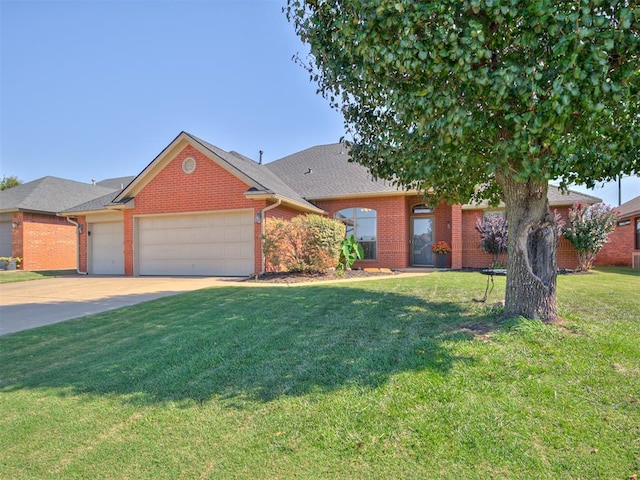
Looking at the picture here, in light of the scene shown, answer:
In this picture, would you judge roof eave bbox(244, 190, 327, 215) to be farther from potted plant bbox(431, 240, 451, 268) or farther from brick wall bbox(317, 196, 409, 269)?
potted plant bbox(431, 240, 451, 268)

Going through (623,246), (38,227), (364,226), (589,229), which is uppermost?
(38,227)

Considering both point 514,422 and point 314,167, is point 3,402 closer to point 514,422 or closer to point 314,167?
point 514,422

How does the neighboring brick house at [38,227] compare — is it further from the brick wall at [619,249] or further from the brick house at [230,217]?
the brick wall at [619,249]

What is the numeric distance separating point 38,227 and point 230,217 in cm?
1246

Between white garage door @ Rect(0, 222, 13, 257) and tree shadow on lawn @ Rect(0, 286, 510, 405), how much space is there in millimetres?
16970

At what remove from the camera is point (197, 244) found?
45.4ft

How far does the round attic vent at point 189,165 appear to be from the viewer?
1350 cm

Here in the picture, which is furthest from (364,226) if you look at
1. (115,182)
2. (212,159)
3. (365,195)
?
(115,182)

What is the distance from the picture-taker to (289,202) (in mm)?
12938

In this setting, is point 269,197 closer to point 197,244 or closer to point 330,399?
point 197,244

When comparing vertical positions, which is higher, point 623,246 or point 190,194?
point 190,194

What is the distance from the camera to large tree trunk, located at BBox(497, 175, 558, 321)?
4.66 metres

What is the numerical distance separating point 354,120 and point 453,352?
4221mm

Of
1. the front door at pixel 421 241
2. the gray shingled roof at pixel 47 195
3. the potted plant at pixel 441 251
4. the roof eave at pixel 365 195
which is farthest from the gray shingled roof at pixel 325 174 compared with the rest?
the gray shingled roof at pixel 47 195
